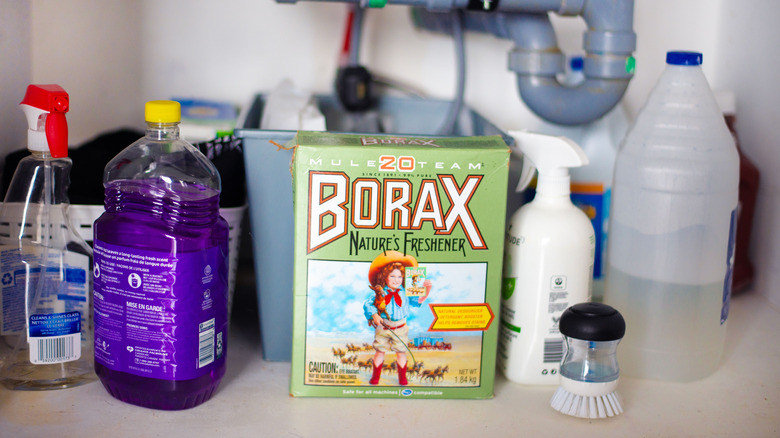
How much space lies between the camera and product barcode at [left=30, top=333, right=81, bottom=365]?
77cm

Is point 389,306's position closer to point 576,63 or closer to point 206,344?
point 206,344

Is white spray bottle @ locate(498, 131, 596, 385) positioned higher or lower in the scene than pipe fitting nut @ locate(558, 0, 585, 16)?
lower

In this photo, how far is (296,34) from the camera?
126 centimetres

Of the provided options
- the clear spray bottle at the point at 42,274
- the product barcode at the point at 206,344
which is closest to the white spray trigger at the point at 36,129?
the clear spray bottle at the point at 42,274

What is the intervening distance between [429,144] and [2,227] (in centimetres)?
47

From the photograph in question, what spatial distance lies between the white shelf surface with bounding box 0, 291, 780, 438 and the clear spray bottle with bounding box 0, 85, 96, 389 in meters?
0.03

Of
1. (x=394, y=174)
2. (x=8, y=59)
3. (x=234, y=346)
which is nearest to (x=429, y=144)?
(x=394, y=174)

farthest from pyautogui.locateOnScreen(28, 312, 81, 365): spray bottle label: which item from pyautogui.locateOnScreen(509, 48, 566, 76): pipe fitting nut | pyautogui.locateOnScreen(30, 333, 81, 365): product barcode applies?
pyautogui.locateOnScreen(509, 48, 566, 76): pipe fitting nut

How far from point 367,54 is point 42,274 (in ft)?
2.26

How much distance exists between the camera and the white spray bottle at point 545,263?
2.65ft

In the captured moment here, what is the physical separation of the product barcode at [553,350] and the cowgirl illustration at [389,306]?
6.3 inches

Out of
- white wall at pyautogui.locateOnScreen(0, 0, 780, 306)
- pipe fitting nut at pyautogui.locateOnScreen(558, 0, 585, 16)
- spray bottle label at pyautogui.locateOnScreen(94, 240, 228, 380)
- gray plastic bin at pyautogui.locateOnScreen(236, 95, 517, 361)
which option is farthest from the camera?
white wall at pyautogui.locateOnScreen(0, 0, 780, 306)

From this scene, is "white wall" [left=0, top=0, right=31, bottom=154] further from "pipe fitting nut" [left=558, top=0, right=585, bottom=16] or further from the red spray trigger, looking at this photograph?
"pipe fitting nut" [left=558, top=0, right=585, bottom=16]

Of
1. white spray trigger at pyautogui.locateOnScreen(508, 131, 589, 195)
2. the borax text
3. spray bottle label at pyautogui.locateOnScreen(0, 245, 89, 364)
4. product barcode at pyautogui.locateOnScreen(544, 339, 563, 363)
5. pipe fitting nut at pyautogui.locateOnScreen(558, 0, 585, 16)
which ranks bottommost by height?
product barcode at pyautogui.locateOnScreen(544, 339, 563, 363)
